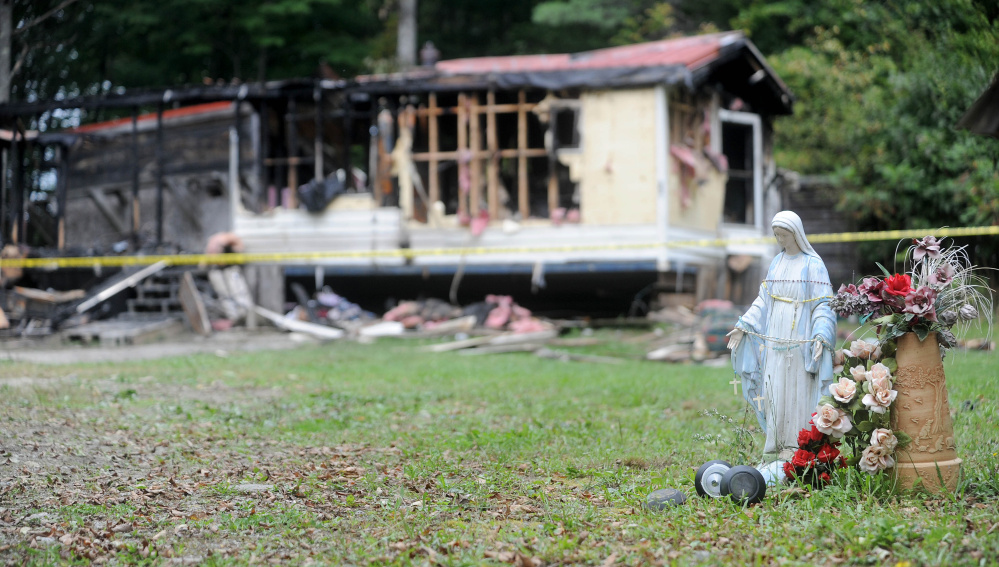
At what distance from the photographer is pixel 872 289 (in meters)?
5.28

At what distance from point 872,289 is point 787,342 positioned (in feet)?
1.93

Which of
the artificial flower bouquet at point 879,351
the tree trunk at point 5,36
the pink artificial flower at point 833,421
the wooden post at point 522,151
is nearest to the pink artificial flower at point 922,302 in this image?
the artificial flower bouquet at point 879,351

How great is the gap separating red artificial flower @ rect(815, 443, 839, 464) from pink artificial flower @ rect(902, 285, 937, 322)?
2.84 feet

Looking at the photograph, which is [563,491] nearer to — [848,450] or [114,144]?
[848,450]

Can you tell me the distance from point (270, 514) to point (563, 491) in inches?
67.3

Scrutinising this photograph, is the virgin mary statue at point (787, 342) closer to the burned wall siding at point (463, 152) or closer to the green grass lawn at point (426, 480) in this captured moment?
the green grass lawn at point (426, 480)

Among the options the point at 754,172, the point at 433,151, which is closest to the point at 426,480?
the point at 433,151

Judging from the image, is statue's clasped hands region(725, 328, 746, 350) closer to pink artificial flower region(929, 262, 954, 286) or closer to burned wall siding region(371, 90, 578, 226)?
pink artificial flower region(929, 262, 954, 286)

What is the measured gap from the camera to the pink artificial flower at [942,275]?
514 centimetres

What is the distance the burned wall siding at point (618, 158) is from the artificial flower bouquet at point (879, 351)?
40.0ft

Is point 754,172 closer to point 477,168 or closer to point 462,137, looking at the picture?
point 477,168

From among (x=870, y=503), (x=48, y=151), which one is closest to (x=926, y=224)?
(x=870, y=503)

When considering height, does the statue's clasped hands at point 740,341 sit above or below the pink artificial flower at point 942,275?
below

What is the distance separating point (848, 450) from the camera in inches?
242
